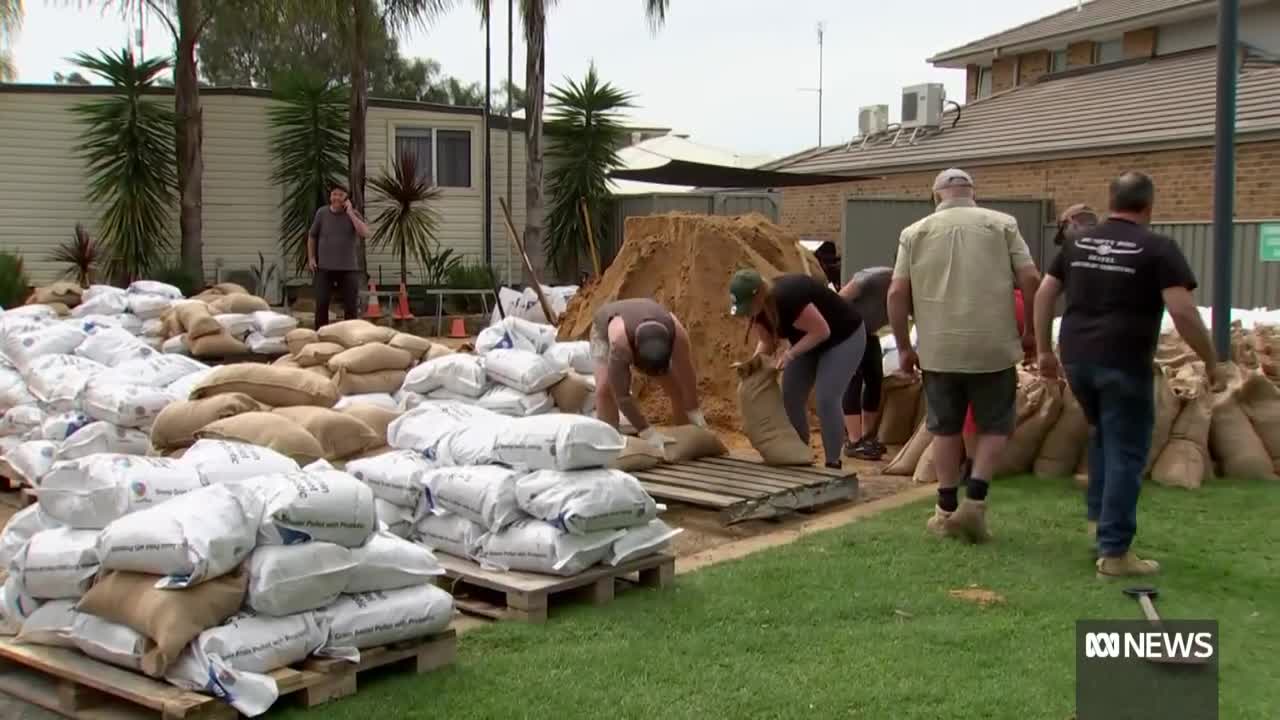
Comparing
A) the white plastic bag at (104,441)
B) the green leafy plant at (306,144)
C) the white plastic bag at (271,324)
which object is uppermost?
the green leafy plant at (306,144)

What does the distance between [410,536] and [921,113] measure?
19.2 m

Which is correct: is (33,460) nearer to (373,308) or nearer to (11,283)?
(11,283)

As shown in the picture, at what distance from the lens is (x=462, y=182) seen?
68.9 ft

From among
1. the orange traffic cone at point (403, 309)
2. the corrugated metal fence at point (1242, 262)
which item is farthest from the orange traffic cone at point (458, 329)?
the corrugated metal fence at point (1242, 262)

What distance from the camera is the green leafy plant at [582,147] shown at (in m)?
20.7

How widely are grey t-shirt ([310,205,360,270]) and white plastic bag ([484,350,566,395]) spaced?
4646mm

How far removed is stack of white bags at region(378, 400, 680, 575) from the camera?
16.6 feet

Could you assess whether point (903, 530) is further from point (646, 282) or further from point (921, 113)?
point (921, 113)

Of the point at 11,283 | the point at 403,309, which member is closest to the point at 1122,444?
the point at 403,309

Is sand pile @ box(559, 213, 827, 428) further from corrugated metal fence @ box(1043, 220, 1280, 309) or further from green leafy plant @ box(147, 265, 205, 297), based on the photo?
green leafy plant @ box(147, 265, 205, 297)

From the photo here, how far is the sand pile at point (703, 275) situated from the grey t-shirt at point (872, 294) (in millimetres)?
1157

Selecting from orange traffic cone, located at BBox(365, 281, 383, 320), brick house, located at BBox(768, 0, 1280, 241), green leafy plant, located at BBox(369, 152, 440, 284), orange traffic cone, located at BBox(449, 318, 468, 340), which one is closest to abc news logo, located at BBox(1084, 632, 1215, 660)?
brick house, located at BBox(768, 0, 1280, 241)

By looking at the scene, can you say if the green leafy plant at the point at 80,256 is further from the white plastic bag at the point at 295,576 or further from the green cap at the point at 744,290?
the white plastic bag at the point at 295,576

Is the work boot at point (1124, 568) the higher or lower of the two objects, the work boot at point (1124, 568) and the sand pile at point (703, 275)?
the lower
